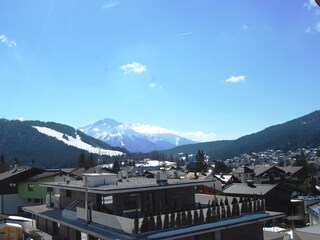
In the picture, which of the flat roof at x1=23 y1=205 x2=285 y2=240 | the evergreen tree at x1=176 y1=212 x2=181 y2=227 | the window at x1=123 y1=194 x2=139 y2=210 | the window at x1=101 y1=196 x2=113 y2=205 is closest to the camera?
the flat roof at x1=23 y1=205 x2=285 y2=240

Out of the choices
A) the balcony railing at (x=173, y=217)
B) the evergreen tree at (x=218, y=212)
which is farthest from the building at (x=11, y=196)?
the evergreen tree at (x=218, y=212)

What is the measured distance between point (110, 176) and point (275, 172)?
7883cm

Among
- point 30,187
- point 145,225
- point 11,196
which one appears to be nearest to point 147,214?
point 145,225

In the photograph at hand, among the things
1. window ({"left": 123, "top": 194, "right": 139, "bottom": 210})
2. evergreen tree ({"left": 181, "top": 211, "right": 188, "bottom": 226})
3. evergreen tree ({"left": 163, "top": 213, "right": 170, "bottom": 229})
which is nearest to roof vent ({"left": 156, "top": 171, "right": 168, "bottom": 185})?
window ({"left": 123, "top": 194, "right": 139, "bottom": 210})

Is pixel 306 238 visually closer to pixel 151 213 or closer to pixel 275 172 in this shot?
pixel 151 213

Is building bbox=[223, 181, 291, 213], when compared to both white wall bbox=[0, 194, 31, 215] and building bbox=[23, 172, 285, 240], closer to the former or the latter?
white wall bbox=[0, 194, 31, 215]

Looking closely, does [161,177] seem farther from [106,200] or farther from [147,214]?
[147,214]

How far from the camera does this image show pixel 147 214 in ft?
69.3

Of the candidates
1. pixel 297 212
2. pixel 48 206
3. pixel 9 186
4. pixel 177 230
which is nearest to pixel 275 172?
pixel 297 212

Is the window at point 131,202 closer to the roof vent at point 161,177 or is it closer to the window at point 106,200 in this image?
the window at point 106,200

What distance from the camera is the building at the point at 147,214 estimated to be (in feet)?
67.8

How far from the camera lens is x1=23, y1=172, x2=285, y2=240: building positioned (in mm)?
20672

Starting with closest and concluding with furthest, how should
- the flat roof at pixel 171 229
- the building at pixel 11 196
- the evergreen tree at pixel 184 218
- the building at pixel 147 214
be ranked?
the flat roof at pixel 171 229 < the building at pixel 147 214 < the evergreen tree at pixel 184 218 < the building at pixel 11 196

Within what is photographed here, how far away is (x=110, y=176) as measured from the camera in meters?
27.2
